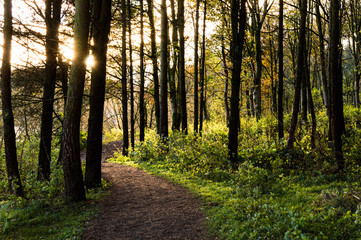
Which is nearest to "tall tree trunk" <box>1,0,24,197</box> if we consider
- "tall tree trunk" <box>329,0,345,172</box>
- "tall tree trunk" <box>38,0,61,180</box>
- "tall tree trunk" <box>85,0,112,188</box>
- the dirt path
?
"tall tree trunk" <box>38,0,61,180</box>

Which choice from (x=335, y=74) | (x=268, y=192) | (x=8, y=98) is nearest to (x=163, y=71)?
(x=8, y=98)

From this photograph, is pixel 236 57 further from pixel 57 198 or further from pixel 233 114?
pixel 57 198

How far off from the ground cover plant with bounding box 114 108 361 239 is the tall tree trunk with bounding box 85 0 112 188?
2.69 metres

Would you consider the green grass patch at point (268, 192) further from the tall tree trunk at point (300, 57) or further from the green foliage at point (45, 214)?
the green foliage at point (45, 214)

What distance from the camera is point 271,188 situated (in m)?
6.17

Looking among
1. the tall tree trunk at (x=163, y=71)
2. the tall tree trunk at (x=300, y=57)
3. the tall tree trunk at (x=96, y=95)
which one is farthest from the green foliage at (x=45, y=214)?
the tall tree trunk at (x=300, y=57)

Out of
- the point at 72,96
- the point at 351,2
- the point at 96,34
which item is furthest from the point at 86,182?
the point at 351,2

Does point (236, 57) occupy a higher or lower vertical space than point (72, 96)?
higher

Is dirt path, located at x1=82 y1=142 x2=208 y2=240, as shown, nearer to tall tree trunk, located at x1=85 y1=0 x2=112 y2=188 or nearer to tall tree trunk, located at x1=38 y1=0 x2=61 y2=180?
tall tree trunk, located at x1=85 y1=0 x2=112 y2=188

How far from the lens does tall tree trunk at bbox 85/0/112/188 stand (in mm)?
8078

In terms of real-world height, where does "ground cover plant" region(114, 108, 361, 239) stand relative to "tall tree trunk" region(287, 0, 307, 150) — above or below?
below

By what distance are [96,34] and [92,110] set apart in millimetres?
2423

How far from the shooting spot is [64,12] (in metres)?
9.94

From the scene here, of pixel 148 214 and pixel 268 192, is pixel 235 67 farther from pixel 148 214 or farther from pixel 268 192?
pixel 148 214
